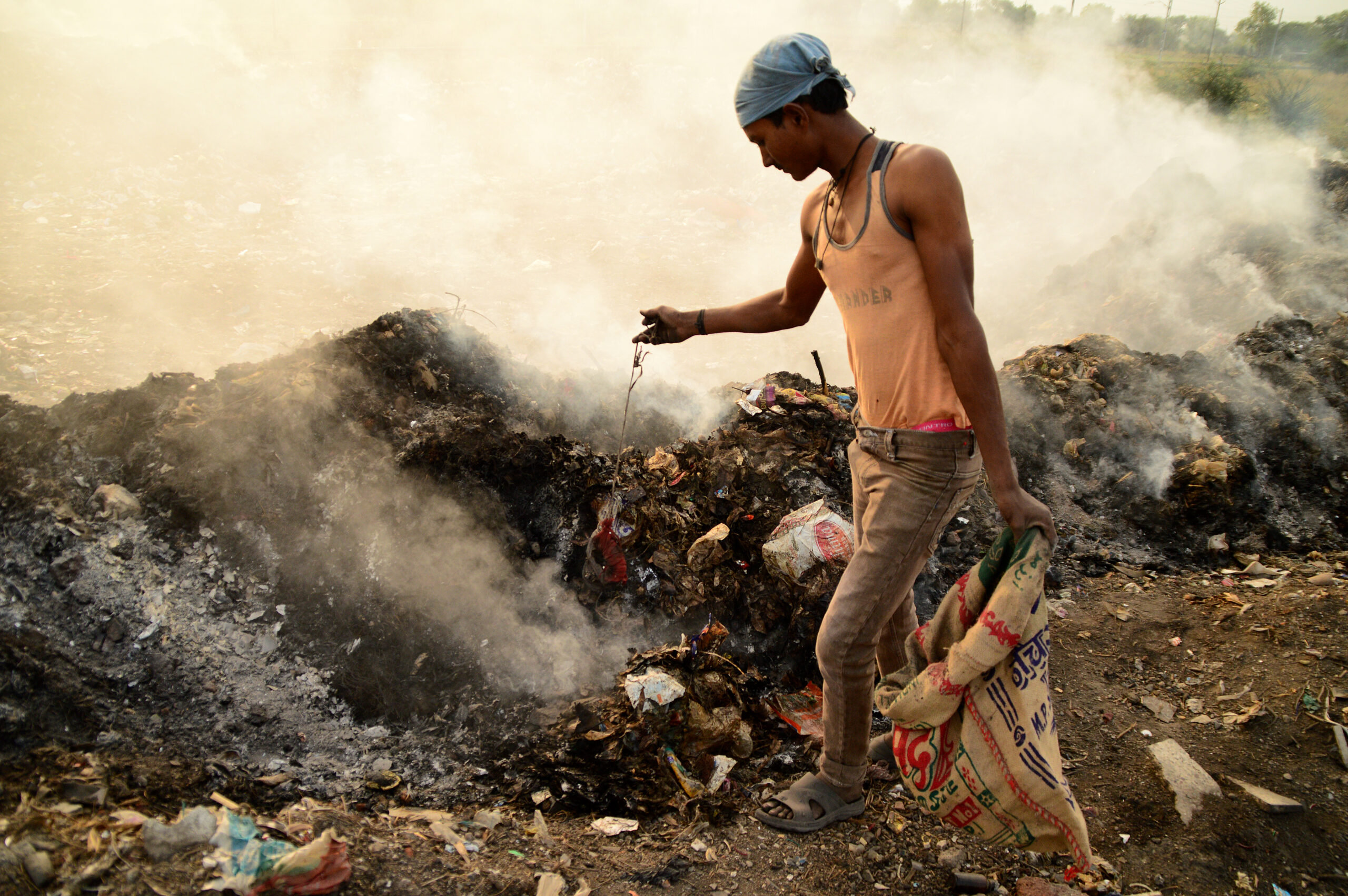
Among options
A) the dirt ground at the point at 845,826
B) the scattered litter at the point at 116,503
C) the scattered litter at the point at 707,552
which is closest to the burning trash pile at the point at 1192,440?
the dirt ground at the point at 845,826

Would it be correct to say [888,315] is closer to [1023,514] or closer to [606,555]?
[1023,514]

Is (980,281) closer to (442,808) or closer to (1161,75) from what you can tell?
(1161,75)

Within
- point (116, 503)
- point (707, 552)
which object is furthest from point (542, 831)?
point (116, 503)

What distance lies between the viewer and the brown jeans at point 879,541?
176cm

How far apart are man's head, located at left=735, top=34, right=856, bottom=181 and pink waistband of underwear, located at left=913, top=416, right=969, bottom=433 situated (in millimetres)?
719

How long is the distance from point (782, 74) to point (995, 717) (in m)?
1.73

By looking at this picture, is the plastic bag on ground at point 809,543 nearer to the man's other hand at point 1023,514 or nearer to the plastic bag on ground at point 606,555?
the plastic bag on ground at point 606,555

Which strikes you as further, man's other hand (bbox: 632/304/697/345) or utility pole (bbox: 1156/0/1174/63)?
utility pole (bbox: 1156/0/1174/63)

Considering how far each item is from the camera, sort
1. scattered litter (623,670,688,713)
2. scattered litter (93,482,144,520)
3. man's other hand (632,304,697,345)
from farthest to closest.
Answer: scattered litter (93,482,144,520)
scattered litter (623,670,688,713)
man's other hand (632,304,697,345)

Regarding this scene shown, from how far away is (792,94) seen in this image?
5.44 feet

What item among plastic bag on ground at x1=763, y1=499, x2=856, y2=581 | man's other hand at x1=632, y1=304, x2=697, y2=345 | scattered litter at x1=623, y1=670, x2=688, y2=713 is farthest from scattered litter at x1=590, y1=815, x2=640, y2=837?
man's other hand at x1=632, y1=304, x2=697, y2=345

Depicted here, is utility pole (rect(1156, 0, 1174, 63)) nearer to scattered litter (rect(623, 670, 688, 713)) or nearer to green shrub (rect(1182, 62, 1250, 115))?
green shrub (rect(1182, 62, 1250, 115))

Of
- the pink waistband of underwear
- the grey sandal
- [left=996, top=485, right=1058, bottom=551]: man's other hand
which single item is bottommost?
the grey sandal

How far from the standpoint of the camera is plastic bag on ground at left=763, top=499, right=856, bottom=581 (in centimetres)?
311
